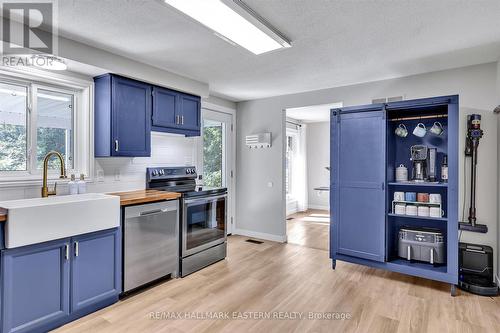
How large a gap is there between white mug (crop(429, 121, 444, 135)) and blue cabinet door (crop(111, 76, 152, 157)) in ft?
11.0

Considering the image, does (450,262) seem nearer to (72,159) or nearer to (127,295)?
(127,295)

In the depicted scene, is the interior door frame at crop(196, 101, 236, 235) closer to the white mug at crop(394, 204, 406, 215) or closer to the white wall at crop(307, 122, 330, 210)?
the white mug at crop(394, 204, 406, 215)

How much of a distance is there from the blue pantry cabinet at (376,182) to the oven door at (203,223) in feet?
4.98

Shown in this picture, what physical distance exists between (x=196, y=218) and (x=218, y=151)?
1.78 m

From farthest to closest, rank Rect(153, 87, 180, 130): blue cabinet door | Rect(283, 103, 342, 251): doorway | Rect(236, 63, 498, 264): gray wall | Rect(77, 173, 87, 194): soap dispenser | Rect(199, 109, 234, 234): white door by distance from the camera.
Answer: Rect(283, 103, 342, 251): doorway → Rect(199, 109, 234, 234): white door → Rect(153, 87, 180, 130): blue cabinet door → Rect(236, 63, 498, 264): gray wall → Rect(77, 173, 87, 194): soap dispenser

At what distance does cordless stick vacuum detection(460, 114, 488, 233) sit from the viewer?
122 inches

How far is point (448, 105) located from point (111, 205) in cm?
351

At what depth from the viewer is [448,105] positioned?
9.53 ft

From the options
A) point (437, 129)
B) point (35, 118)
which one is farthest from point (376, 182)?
point (35, 118)

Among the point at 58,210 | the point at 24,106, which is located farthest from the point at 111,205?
the point at 24,106

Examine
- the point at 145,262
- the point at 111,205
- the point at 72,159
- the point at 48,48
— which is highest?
the point at 48,48

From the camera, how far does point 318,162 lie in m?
7.95

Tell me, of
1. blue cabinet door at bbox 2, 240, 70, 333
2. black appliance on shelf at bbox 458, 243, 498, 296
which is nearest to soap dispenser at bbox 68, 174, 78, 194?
blue cabinet door at bbox 2, 240, 70, 333

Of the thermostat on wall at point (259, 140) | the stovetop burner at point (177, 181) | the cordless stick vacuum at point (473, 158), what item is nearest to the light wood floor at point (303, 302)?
the cordless stick vacuum at point (473, 158)
